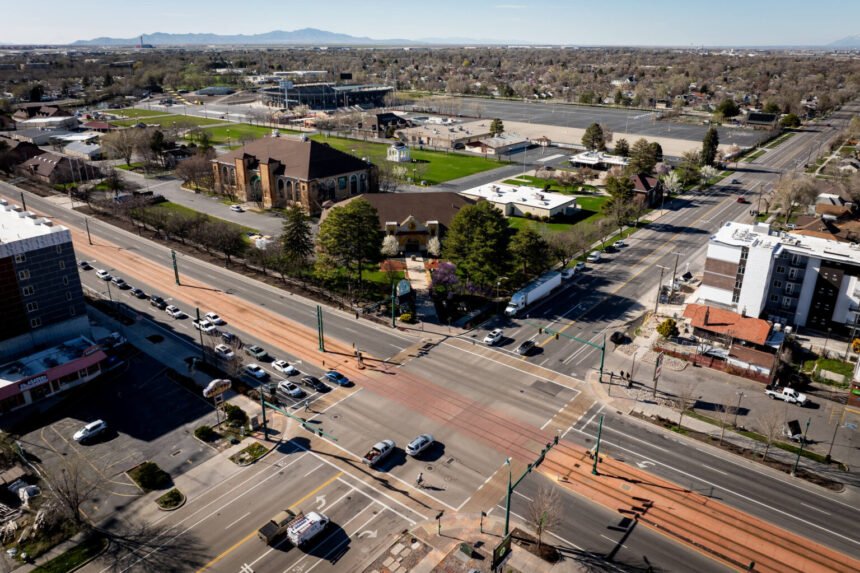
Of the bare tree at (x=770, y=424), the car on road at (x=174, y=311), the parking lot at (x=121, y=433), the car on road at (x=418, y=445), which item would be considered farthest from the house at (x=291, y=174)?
the bare tree at (x=770, y=424)

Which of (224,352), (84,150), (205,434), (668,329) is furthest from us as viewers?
(84,150)

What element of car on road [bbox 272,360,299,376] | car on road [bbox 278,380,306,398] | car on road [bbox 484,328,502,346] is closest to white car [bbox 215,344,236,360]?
car on road [bbox 272,360,299,376]

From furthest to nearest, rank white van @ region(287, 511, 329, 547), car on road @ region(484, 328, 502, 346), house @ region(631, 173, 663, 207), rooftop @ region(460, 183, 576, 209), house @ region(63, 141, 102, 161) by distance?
house @ region(63, 141, 102, 161) < house @ region(631, 173, 663, 207) < rooftop @ region(460, 183, 576, 209) < car on road @ region(484, 328, 502, 346) < white van @ region(287, 511, 329, 547)

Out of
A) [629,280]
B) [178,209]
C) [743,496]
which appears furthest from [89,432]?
[178,209]

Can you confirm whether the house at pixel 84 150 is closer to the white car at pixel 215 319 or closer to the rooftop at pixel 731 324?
the white car at pixel 215 319

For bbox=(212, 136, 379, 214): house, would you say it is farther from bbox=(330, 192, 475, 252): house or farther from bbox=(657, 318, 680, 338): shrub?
bbox=(657, 318, 680, 338): shrub

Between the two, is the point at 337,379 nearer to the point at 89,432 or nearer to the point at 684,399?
the point at 89,432
